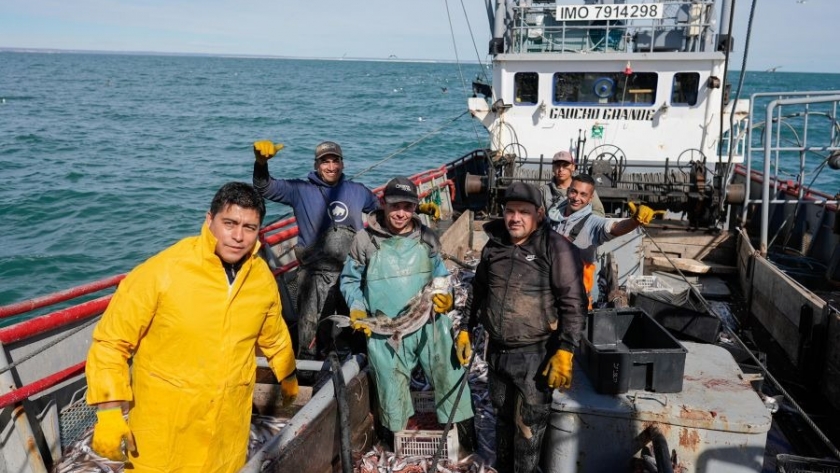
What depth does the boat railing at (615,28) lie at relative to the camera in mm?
10820

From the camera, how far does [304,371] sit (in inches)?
190

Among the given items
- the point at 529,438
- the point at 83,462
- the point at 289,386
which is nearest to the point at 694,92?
the point at 529,438

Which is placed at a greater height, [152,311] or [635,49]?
[635,49]

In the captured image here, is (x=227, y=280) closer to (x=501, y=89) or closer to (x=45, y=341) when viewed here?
(x=45, y=341)

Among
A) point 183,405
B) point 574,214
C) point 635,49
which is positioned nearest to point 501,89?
point 635,49

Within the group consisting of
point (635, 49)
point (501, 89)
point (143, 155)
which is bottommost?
point (143, 155)

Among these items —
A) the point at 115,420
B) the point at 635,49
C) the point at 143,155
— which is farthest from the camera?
the point at 143,155

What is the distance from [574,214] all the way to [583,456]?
2.10 metres

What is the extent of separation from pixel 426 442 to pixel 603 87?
9533mm

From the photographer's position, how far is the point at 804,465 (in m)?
4.14

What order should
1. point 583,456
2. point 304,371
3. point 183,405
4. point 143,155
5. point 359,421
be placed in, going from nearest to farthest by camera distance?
point 183,405 → point 583,456 → point 359,421 → point 304,371 → point 143,155

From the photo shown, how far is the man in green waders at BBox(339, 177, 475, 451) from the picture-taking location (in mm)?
3834

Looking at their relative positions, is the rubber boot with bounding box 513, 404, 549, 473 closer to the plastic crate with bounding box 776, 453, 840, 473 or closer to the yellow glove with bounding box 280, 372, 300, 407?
the yellow glove with bounding box 280, 372, 300, 407

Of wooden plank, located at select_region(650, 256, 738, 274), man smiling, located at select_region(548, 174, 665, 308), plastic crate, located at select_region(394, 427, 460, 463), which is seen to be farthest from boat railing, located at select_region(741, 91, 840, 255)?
plastic crate, located at select_region(394, 427, 460, 463)
